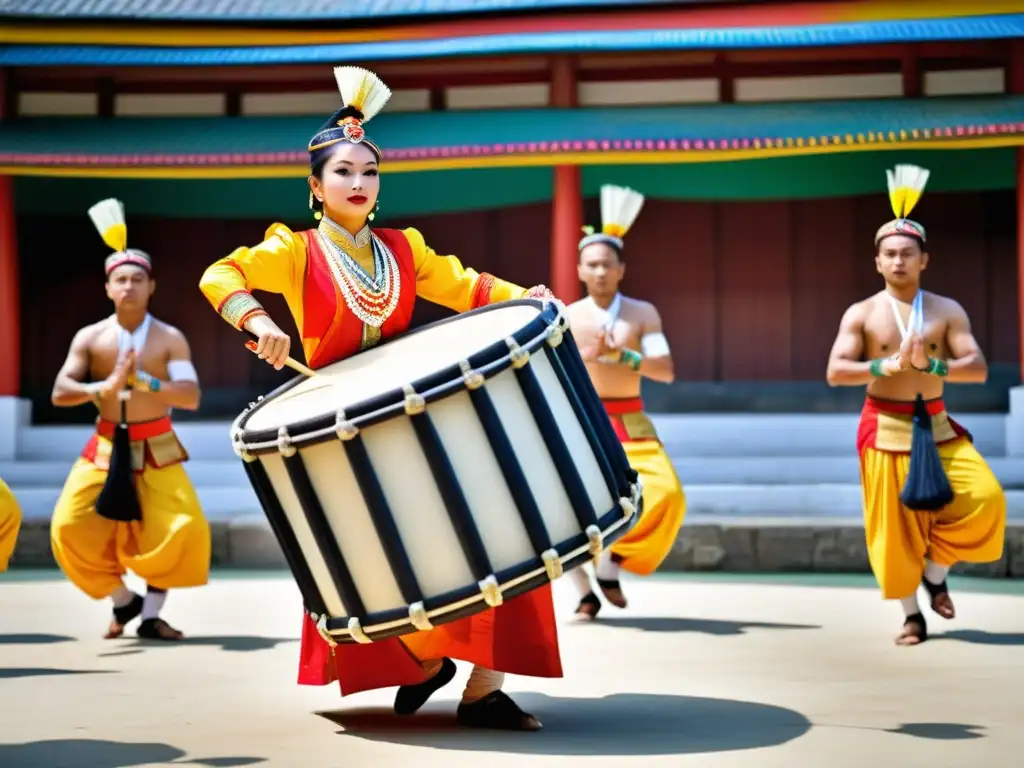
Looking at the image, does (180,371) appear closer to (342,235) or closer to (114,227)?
(114,227)

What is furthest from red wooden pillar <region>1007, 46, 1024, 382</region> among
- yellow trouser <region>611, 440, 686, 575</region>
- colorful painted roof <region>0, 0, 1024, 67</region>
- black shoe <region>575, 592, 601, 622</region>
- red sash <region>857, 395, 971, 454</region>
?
black shoe <region>575, 592, 601, 622</region>

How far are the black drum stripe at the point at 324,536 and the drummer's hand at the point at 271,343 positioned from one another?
10.5 inches

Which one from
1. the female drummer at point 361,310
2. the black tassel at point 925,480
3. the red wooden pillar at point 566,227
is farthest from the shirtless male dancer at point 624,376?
the red wooden pillar at point 566,227

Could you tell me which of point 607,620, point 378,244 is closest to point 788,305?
point 607,620

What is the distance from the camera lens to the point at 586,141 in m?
10.9

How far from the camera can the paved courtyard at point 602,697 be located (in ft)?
13.2

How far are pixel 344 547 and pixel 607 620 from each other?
3.00 metres

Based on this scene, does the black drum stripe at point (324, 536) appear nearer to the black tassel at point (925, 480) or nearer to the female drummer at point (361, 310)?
the female drummer at point (361, 310)

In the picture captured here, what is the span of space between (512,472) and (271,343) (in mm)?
679

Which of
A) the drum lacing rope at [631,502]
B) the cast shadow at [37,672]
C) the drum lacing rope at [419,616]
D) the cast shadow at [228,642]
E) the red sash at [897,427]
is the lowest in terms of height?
the cast shadow at [228,642]

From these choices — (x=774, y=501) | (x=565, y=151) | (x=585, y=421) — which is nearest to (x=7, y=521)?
(x=585, y=421)

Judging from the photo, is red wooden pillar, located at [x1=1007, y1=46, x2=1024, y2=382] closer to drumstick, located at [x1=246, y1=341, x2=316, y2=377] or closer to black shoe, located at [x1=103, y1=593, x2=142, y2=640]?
black shoe, located at [x1=103, y1=593, x2=142, y2=640]

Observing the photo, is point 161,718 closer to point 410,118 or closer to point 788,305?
point 410,118

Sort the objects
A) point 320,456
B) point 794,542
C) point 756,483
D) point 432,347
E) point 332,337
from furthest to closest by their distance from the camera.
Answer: point 756,483 < point 794,542 < point 332,337 < point 432,347 < point 320,456
